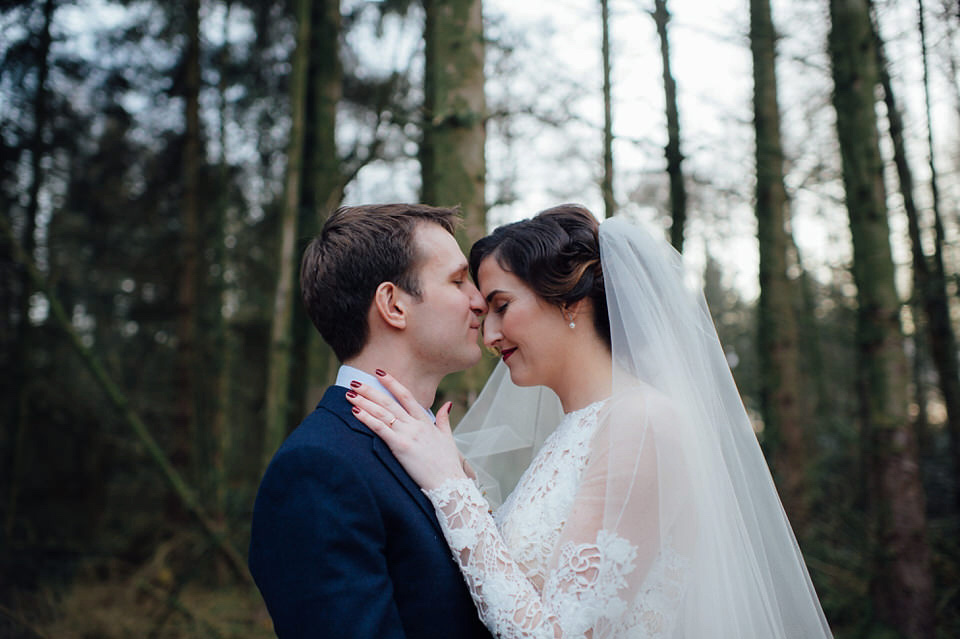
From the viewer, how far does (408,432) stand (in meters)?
2.12

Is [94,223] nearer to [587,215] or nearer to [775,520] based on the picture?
[587,215]

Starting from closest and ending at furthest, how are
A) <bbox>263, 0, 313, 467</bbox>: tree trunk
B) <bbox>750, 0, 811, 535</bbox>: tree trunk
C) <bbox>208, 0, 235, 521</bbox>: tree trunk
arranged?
1. <bbox>263, 0, 313, 467</bbox>: tree trunk
2. <bbox>750, 0, 811, 535</bbox>: tree trunk
3. <bbox>208, 0, 235, 521</bbox>: tree trunk

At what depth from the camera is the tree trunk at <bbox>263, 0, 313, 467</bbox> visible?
5176 mm

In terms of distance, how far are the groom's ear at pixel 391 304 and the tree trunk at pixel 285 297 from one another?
3078 millimetres

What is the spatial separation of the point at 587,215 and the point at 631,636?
1.45m

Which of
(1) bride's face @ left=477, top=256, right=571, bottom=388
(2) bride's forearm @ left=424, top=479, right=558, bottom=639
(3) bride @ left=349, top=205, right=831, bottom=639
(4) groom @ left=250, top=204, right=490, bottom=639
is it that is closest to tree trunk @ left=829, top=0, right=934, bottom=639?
(3) bride @ left=349, top=205, right=831, bottom=639

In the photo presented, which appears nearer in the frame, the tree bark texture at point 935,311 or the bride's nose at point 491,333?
the bride's nose at point 491,333

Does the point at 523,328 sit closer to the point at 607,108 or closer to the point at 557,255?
the point at 557,255

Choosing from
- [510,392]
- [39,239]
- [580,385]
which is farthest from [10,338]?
[580,385]

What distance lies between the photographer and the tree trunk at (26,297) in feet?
22.4

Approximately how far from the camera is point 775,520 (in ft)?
7.30

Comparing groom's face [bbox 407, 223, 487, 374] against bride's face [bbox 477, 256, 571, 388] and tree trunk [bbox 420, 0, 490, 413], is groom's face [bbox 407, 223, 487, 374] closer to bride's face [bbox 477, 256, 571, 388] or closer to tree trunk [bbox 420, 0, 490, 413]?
bride's face [bbox 477, 256, 571, 388]

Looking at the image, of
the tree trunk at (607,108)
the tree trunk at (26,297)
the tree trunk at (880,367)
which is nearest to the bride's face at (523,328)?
the tree trunk at (607,108)

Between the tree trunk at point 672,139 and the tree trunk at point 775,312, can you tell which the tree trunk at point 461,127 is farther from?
the tree trunk at point 775,312
